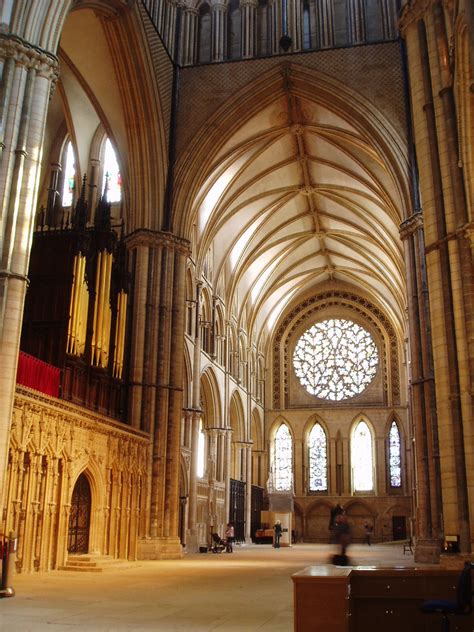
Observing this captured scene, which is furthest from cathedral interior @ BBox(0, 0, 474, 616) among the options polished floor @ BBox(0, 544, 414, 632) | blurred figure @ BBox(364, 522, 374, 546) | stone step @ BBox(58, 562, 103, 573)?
polished floor @ BBox(0, 544, 414, 632)

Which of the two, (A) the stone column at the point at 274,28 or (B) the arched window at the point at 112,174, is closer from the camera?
(A) the stone column at the point at 274,28

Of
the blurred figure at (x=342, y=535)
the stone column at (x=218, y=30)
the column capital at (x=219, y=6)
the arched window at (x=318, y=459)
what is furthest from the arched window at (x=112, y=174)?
the arched window at (x=318, y=459)

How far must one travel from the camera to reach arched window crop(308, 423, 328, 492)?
39.3 meters

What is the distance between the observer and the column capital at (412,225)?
20.3 m

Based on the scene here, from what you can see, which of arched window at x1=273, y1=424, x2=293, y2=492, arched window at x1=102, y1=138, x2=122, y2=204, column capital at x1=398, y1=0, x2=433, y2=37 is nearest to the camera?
column capital at x1=398, y1=0, x2=433, y2=37

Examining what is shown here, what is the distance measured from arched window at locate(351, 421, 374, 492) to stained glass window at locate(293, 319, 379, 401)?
2175 mm

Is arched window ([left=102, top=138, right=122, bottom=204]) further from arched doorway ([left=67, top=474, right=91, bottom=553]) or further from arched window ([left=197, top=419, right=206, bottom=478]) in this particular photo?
arched doorway ([left=67, top=474, right=91, bottom=553])

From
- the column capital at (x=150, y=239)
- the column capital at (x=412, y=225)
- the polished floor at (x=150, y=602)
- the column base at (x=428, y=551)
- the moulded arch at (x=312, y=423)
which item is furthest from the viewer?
the moulded arch at (x=312, y=423)

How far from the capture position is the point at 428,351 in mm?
19344

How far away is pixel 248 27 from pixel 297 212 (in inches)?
404

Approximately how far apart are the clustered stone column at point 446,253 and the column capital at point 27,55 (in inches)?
290

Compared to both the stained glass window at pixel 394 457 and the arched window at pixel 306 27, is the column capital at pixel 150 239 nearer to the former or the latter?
the arched window at pixel 306 27

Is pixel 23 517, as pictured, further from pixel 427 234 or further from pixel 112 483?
pixel 427 234

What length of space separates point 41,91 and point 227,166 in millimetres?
12822
